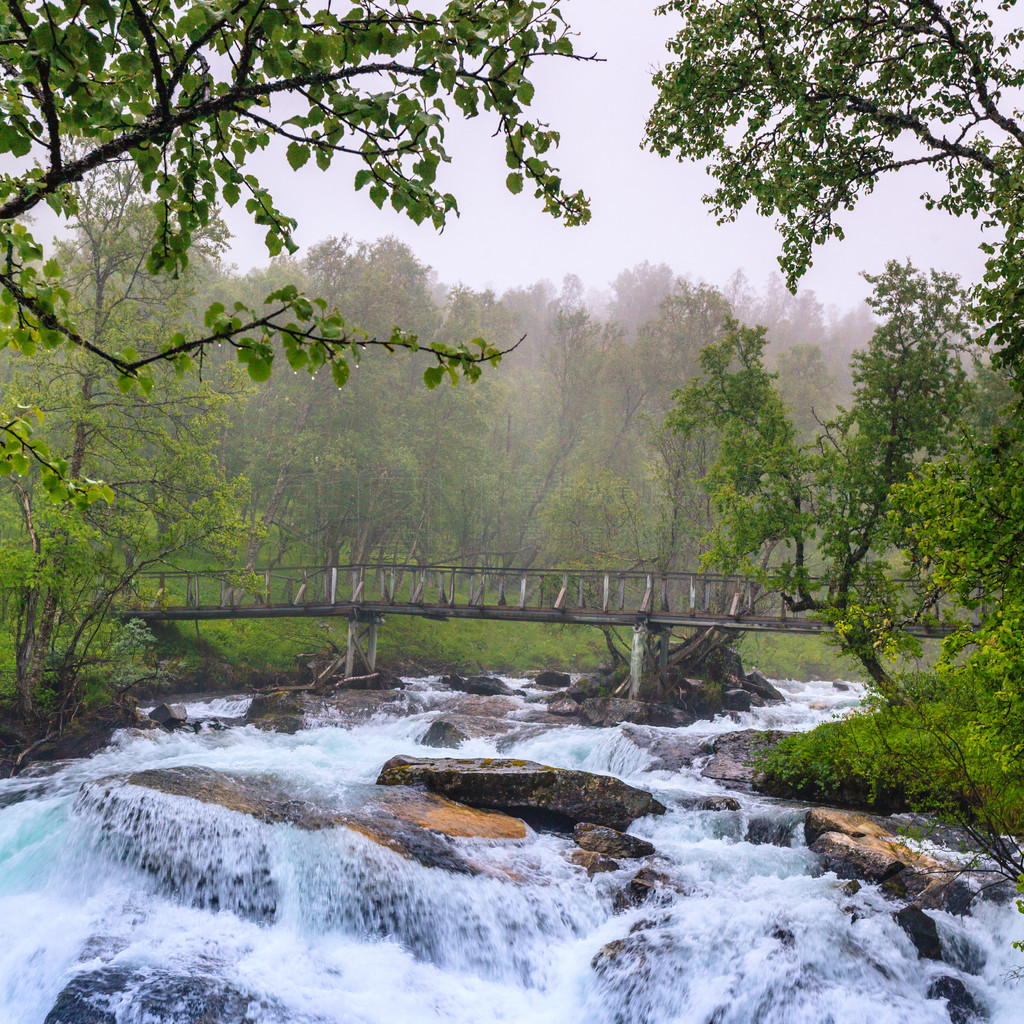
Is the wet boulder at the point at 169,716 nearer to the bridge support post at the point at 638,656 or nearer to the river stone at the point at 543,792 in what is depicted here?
the river stone at the point at 543,792

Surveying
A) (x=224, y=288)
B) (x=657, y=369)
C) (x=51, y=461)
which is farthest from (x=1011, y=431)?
(x=224, y=288)

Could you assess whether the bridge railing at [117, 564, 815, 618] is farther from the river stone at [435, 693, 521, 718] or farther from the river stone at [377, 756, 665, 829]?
the river stone at [377, 756, 665, 829]

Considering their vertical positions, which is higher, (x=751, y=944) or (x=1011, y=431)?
(x=1011, y=431)

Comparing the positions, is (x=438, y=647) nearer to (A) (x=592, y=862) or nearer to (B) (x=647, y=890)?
(A) (x=592, y=862)

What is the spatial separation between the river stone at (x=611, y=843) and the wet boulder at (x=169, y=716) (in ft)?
33.3

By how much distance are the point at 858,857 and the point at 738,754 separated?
5289 mm

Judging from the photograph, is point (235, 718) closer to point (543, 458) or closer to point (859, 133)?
point (859, 133)

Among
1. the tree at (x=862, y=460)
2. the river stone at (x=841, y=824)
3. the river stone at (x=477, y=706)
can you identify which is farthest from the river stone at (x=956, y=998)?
the river stone at (x=477, y=706)


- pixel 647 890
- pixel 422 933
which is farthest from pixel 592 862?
pixel 422 933

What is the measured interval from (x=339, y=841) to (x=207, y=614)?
50.1 ft

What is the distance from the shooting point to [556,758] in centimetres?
1438

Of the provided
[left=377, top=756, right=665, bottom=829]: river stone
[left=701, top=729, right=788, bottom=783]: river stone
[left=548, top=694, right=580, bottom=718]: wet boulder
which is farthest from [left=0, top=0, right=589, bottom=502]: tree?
[left=548, top=694, right=580, bottom=718]: wet boulder

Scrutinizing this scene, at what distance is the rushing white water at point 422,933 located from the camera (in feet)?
19.7

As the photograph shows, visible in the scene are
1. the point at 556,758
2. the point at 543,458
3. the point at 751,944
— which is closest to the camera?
the point at 751,944
